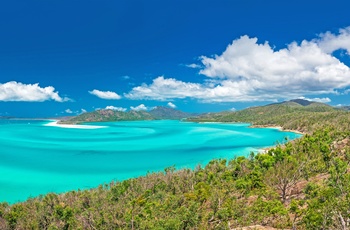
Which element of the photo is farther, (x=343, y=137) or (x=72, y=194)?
(x=343, y=137)

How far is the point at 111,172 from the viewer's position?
5578 cm

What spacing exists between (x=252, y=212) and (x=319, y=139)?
43265 millimetres

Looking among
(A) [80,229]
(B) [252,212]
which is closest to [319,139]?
(B) [252,212]

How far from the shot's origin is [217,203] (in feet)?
79.9

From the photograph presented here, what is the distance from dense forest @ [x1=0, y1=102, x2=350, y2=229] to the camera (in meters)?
18.3

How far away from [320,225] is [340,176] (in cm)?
1361

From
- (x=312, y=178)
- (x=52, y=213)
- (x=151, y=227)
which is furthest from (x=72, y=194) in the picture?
(x=312, y=178)

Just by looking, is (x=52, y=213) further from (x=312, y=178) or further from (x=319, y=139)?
(x=319, y=139)

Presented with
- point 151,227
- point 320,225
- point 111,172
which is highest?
point 320,225

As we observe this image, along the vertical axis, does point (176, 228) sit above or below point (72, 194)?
above

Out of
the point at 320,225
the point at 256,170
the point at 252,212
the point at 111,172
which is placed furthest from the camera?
the point at 111,172

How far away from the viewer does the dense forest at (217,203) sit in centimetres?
1828

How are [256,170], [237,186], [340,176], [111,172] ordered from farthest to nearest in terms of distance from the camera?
[111,172] < [256,170] < [237,186] < [340,176]

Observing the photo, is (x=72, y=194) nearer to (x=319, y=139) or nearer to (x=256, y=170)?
(x=256, y=170)
